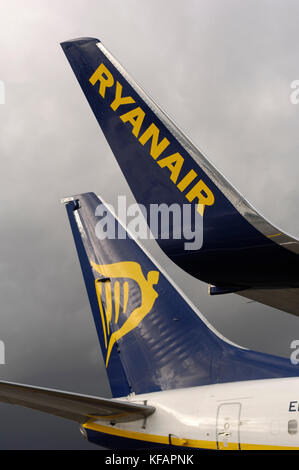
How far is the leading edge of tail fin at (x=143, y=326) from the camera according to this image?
36.5ft

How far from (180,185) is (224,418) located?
218 inches

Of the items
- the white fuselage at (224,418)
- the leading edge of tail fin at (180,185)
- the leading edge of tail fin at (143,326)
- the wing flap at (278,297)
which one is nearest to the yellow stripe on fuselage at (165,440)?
the white fuselage at (224,418)

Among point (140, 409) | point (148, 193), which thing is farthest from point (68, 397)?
point (148, 193)

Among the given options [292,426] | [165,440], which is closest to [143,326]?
[165,440]

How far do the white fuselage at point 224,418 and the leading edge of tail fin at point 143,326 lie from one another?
0.51 metres

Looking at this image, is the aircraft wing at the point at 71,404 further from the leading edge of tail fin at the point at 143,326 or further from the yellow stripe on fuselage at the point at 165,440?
the leading edge of tail fin at the point at 143,326

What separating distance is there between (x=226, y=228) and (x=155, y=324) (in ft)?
26.6

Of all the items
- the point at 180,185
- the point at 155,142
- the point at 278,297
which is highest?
the point at 155,142

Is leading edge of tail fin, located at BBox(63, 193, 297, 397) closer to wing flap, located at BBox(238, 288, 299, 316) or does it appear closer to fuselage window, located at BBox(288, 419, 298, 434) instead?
fuselage window, located at BBox(288, 419, 298, 434)

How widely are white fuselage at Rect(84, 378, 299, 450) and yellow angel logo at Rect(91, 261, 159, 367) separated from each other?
7.23 feet

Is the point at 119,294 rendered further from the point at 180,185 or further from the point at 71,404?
the point at 180,185

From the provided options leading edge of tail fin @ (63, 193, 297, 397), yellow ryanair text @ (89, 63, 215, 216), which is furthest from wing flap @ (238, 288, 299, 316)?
leading edge of tail fin @ (63, 193, 297, 397)

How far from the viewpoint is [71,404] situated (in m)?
9.82
